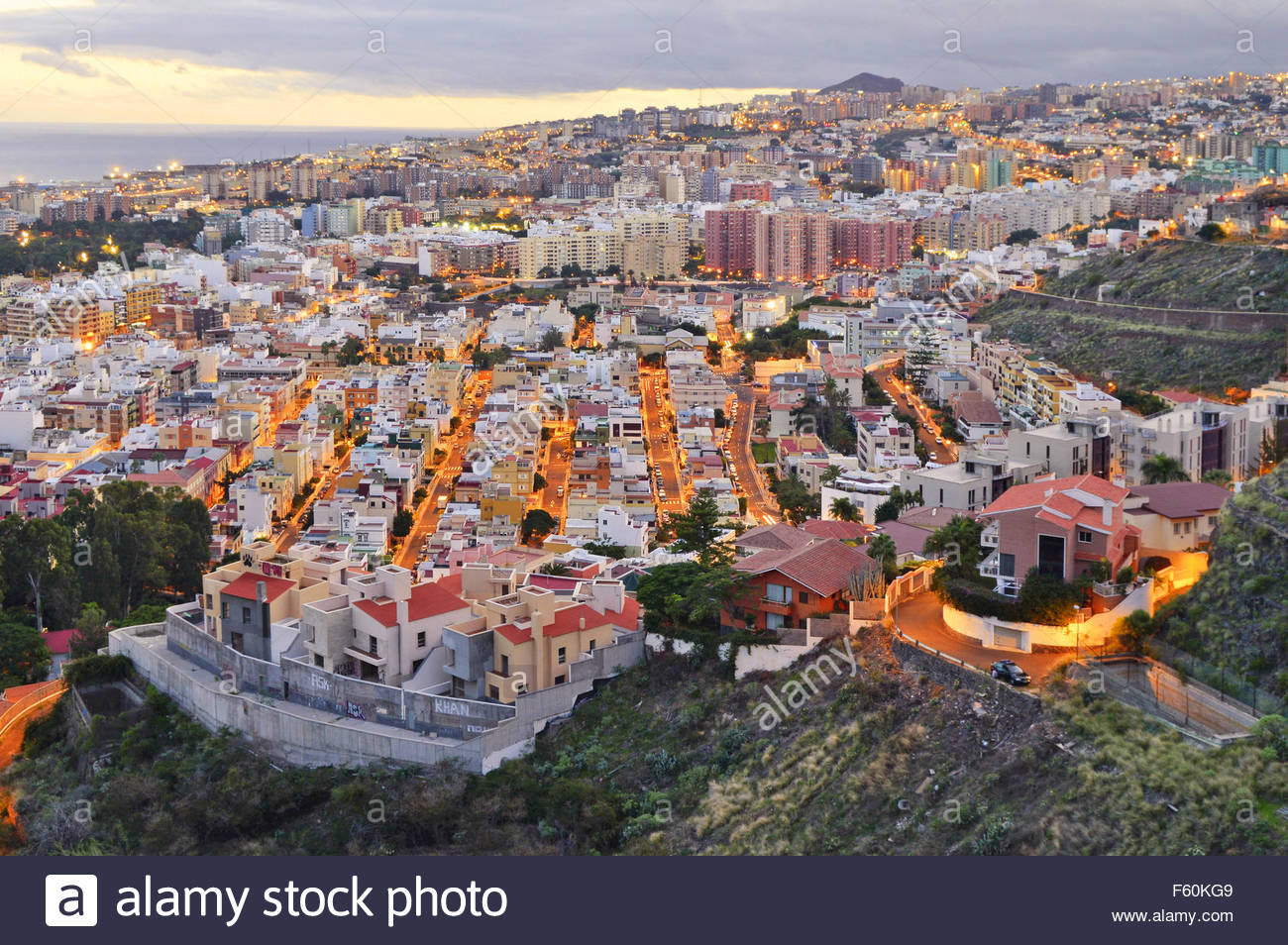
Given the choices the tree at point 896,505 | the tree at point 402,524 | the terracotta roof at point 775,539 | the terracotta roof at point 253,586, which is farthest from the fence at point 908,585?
the tree at point 402,524

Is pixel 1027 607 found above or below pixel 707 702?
above

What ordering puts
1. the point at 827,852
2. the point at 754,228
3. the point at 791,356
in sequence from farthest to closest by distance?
1. the point at 754,228
2. the point at 791,356
3. the point at 827,852

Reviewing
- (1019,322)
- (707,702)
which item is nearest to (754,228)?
(1019,322)

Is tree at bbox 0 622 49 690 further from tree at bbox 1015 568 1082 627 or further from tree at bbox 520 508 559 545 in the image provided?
tree at bbox 1015 568 1082 627

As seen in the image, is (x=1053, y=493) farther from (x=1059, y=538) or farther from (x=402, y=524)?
(x=402, y=524)

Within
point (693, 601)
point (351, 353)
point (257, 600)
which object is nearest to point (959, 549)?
point (693, 601)

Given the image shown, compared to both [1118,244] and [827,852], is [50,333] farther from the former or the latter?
[827,852]
